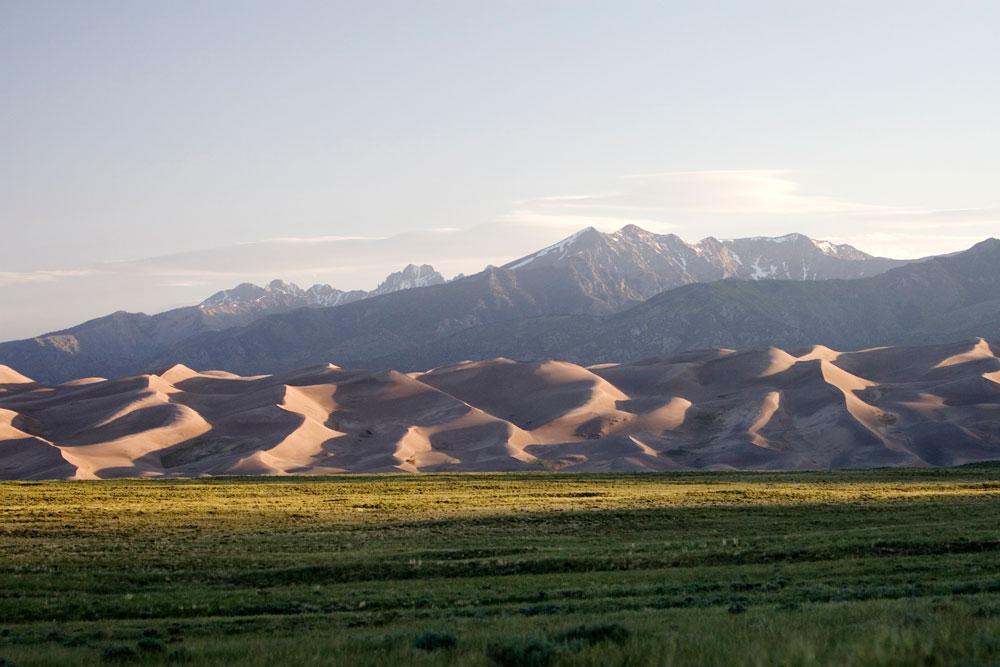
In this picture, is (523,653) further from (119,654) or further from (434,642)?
(119,654)

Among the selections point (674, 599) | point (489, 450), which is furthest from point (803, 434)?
point (674, 599)

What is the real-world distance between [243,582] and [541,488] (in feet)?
191

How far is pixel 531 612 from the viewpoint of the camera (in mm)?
24328

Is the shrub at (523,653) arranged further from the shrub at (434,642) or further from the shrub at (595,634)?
Answer: the shrub at (434,642)

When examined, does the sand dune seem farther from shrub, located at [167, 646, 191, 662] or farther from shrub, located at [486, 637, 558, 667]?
shrub, located at [486, 637, 558, 667]

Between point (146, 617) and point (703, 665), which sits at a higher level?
point (703, 665)

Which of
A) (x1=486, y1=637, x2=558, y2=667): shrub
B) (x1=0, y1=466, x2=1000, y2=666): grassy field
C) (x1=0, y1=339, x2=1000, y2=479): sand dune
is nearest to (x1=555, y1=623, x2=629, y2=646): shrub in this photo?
(x1=0, y1=466, x2=1000, y2=666): grassy field

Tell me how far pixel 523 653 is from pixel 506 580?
18.8 meters

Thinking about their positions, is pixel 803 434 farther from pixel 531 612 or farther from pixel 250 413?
pixel 531 612

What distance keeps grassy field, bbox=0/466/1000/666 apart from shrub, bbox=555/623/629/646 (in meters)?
0.04

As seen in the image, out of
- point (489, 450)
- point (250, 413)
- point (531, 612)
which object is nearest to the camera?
point (531, 612)

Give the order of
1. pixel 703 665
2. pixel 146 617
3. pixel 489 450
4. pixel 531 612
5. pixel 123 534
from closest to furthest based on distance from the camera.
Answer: pixel 703 665
pixel 531 612
pixel 146 617
pixel 123 534
pixel 489 450

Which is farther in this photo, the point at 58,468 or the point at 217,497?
the point at 58,468

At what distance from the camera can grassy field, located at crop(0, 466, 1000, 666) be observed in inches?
604
